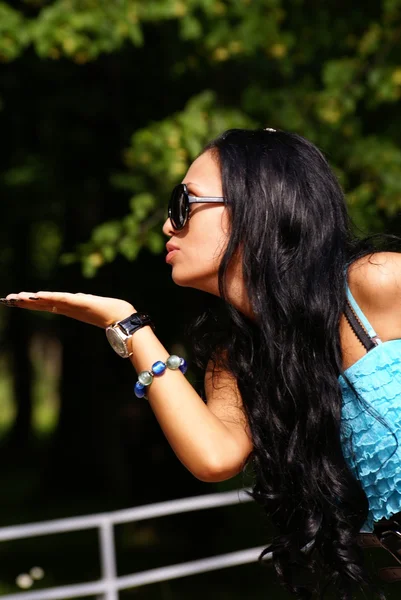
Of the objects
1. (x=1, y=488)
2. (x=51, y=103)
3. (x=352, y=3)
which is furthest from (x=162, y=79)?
(x=1, y=488)

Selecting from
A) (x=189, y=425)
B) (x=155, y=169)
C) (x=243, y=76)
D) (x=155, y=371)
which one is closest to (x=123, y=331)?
(x=155, y=371)

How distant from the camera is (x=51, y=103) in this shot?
278 inches

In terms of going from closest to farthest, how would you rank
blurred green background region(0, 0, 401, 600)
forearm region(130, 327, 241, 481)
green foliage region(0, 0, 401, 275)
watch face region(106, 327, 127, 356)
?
forearm region(130, 327, 241, 481) → watch face region(106, 327, 127, 356) → green foliage region(0, 0, 401, 275) → blurred green background region(0, 0, 401, 600)

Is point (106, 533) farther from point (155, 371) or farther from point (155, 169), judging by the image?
point (155, 371)

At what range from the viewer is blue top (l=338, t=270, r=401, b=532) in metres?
1.99

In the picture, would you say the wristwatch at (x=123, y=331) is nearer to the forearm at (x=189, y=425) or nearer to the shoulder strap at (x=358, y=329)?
the forearm at (x=189, y=425)

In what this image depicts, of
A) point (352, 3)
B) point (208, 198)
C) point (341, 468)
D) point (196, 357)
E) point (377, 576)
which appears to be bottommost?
point (377, 576)

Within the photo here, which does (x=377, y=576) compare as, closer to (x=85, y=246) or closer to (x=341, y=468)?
(x=341, y=468)

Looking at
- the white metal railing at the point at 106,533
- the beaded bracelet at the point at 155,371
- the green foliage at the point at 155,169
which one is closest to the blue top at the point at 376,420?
the beaded bracelet at the point at 155,371

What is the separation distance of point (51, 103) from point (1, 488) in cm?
811

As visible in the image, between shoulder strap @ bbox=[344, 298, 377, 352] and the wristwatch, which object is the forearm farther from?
shoulder strap @ bbox=[344, 298, 377, 352]

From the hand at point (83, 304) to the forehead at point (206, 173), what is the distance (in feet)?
1.09

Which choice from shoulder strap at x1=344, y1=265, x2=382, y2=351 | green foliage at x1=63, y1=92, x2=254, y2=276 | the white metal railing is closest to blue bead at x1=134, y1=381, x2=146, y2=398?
shoulder strap at x1=344, y1=265, x2=382, y2=351

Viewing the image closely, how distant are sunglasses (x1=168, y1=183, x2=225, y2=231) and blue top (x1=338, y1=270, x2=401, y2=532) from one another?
390mm
